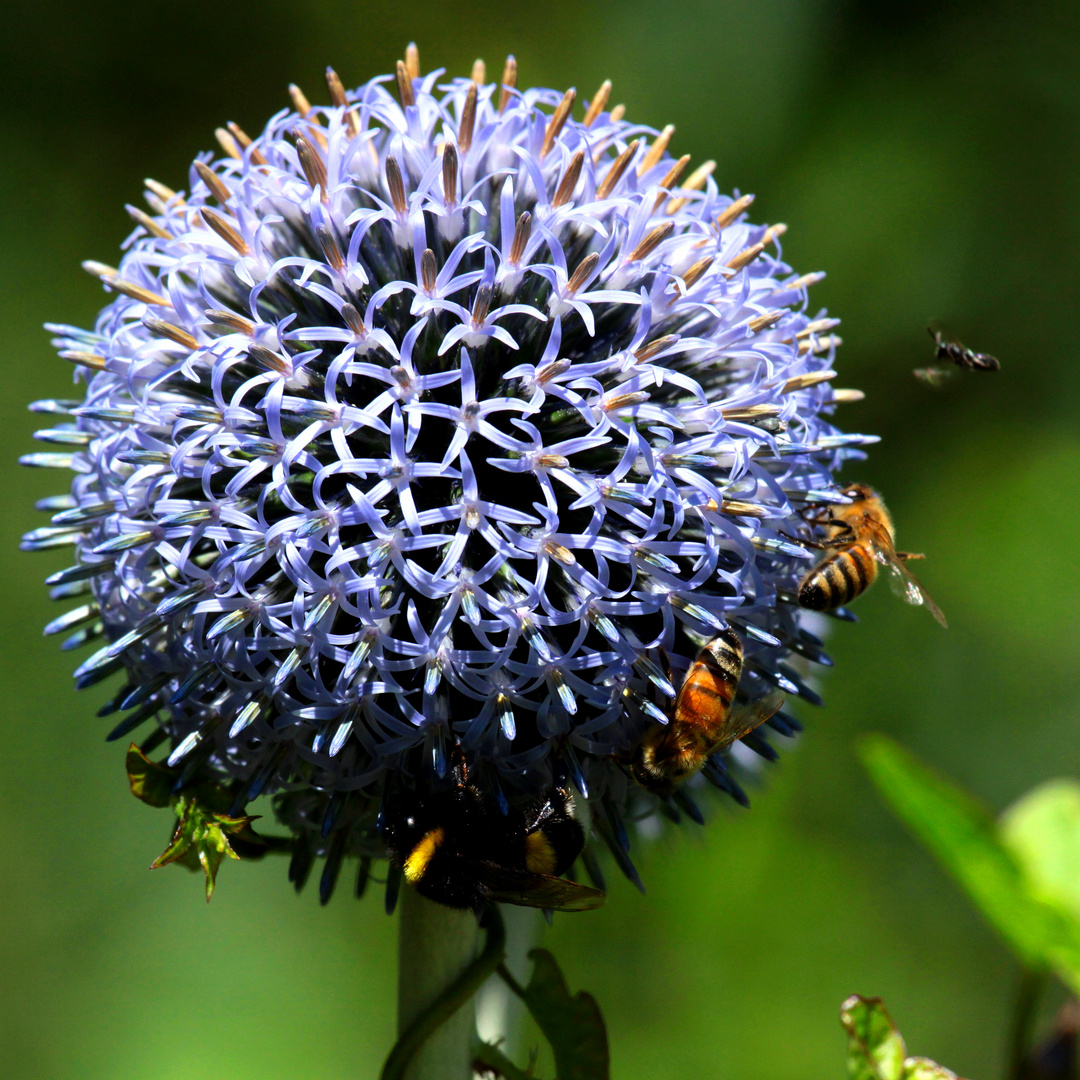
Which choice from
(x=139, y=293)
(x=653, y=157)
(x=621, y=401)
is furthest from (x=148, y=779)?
(x=653, y=157)

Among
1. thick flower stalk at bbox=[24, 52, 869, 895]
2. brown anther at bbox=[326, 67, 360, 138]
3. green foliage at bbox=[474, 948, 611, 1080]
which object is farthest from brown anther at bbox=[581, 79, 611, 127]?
green foliage at bbox=[474, 948, 611, 1080]

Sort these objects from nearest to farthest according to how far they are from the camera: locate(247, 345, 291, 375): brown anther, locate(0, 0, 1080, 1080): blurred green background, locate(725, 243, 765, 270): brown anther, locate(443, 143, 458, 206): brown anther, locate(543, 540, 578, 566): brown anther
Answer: locate(543, 540, 578, 566): brown anther → locate(247, 345, 291, 375): brown anther → locate(443, 143, 458, 206): brown anther → locate(725, 243, 765, 270): brown anther → locate(0, 0, 1080, 1080): blurred green background

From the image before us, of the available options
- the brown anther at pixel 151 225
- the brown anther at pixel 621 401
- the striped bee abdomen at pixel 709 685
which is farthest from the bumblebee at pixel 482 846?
the brown anther at pixel 151 225

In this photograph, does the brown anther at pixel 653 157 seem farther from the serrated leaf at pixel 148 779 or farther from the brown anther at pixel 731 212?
the serrated leaf at pixel 148 779

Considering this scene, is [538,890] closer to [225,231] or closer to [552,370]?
[552,370]

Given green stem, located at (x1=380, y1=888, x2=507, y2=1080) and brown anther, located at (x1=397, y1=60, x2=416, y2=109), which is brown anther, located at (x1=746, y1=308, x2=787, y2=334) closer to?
brown anther, located at (x1=397, y1=60, x2=416, y2=109)

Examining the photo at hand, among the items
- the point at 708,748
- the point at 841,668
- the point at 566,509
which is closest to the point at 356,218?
the point at 566,509
